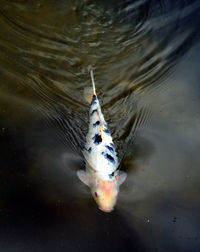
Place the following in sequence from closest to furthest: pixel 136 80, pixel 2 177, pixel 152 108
A: pixel 2 177
pixel 152 108
pixel 136 80

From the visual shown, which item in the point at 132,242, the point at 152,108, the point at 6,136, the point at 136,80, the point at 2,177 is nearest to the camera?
the point at 132,242

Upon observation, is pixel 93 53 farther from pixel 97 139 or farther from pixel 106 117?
pixel 97 139

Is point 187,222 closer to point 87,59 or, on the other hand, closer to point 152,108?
point 152,108

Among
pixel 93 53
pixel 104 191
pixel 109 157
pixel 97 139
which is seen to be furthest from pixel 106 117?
pixel 93 53

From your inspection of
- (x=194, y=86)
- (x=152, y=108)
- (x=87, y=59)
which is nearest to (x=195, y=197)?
(x=152, y=108)

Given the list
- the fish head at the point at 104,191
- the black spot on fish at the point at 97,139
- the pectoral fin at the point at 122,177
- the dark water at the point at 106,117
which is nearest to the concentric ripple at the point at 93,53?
the dark water at the point at 106,117

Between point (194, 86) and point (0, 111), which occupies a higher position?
point (194, 86)
